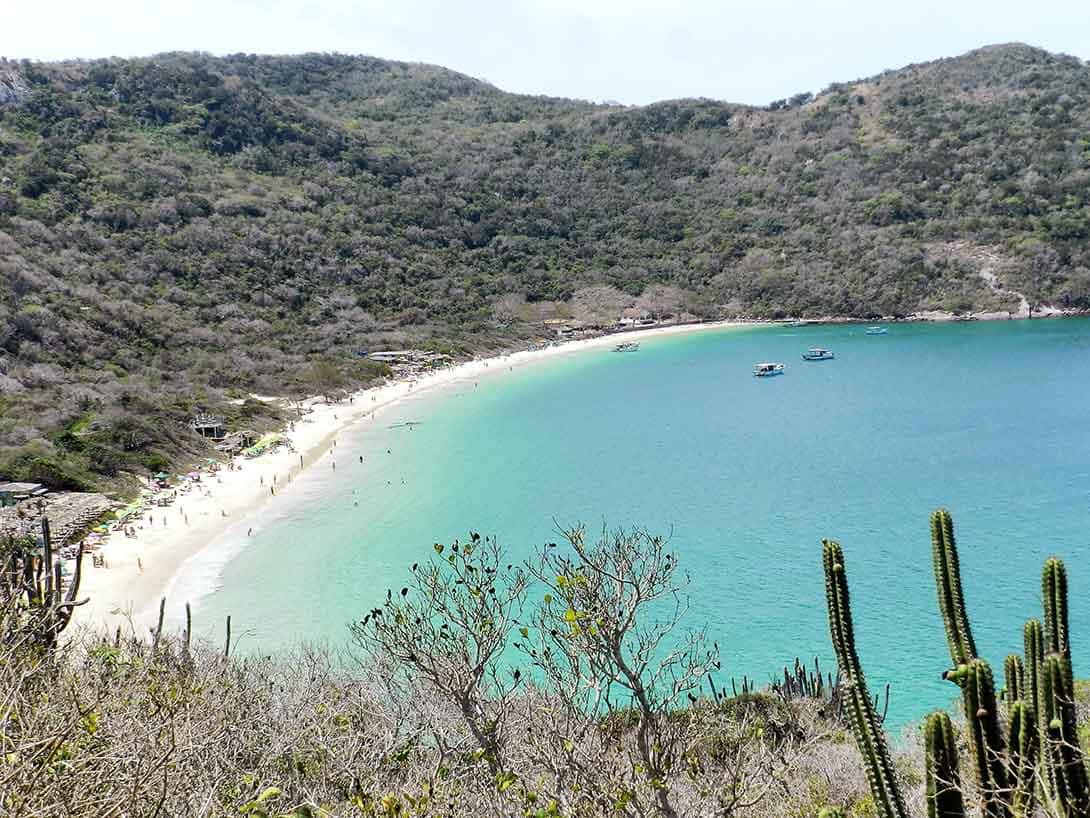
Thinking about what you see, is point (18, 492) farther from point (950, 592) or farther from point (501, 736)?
point (950, 592)

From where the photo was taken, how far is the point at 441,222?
11238 cm

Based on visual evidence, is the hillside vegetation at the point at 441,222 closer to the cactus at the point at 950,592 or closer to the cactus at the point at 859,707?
the cactus at the point at 859,707

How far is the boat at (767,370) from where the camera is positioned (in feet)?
234

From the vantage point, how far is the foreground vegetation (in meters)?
6.18

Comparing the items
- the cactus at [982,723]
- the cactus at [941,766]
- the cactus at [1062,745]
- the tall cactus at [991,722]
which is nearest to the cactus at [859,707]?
the tall cactus at [991,722]

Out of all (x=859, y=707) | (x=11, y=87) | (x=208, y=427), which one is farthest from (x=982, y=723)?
(x=11, y=87)

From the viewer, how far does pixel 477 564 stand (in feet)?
84.3

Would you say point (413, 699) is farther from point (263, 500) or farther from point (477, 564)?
point (263, 500)

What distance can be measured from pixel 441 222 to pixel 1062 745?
111 meters

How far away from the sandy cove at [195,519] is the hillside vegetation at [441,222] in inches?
140

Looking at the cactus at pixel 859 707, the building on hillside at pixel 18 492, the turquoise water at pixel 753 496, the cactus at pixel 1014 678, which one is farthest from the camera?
the building on hillside at pixel 18 492

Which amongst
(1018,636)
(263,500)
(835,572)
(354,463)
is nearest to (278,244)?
(354,463)

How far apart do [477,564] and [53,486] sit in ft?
63.5

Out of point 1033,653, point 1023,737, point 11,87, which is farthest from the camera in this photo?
point 11,87
